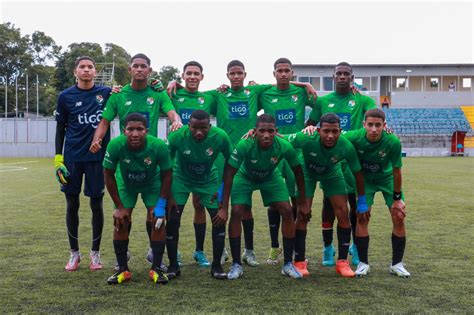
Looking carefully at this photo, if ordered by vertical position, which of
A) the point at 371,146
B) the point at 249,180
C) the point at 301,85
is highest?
the point at 301,85

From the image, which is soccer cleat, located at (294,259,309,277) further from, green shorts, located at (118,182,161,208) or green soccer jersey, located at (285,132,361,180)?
green shorts, located at (118,182,161,208)

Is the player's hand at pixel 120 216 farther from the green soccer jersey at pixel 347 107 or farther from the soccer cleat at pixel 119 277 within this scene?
the green soccer jersey at pixel 347 107

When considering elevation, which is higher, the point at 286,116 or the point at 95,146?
the point at 286,116

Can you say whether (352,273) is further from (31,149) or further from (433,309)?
(31,149)

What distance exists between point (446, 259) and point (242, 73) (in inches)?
128

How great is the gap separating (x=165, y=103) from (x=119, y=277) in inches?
77.3

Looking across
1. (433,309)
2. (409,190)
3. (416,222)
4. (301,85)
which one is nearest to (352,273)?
(433,309)

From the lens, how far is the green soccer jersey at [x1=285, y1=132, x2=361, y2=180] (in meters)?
5.27

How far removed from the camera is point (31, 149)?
121ft

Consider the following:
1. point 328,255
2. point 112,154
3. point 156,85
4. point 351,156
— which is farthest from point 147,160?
point 328,255

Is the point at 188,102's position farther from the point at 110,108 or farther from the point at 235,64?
the point at 110,108

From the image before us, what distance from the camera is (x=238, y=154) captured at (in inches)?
203

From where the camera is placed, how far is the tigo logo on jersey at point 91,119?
569cm

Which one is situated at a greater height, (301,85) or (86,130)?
(301,85)
